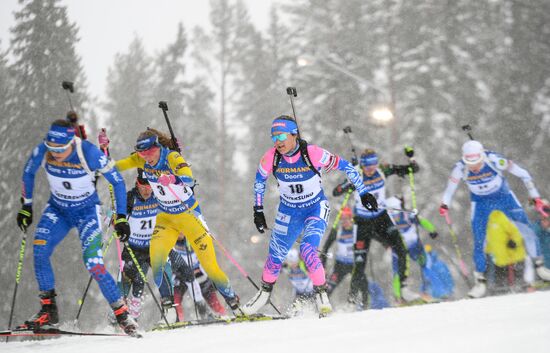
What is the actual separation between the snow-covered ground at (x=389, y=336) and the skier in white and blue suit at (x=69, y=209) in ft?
1.76

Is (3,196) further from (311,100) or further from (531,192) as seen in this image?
(531,192)

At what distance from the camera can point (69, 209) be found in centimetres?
573

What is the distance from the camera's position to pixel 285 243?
20.8ft

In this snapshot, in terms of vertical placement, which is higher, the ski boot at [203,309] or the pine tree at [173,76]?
the pine tree at [173,76]

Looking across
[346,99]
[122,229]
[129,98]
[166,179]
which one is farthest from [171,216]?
[129,98]

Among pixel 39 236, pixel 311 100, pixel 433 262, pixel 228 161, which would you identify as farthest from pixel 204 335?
pixel 228 161

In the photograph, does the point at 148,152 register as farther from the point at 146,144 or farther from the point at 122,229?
the point at 122,229

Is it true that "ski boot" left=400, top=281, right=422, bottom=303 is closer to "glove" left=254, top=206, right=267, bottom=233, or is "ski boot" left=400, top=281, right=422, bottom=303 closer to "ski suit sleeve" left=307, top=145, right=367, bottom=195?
"ski suit sleeve" left=307, top=145, right=367, bottom=195

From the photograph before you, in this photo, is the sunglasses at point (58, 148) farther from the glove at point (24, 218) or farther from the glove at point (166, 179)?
the glove at point (166, 179)

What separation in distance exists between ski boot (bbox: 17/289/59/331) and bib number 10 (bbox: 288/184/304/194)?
10.2 ft

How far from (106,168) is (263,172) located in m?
1.96

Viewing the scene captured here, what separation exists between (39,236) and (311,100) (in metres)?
16.8

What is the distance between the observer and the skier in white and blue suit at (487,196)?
8.42 m

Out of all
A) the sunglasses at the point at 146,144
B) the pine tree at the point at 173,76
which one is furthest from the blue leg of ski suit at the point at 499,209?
the pine tree at the point at 173,76
